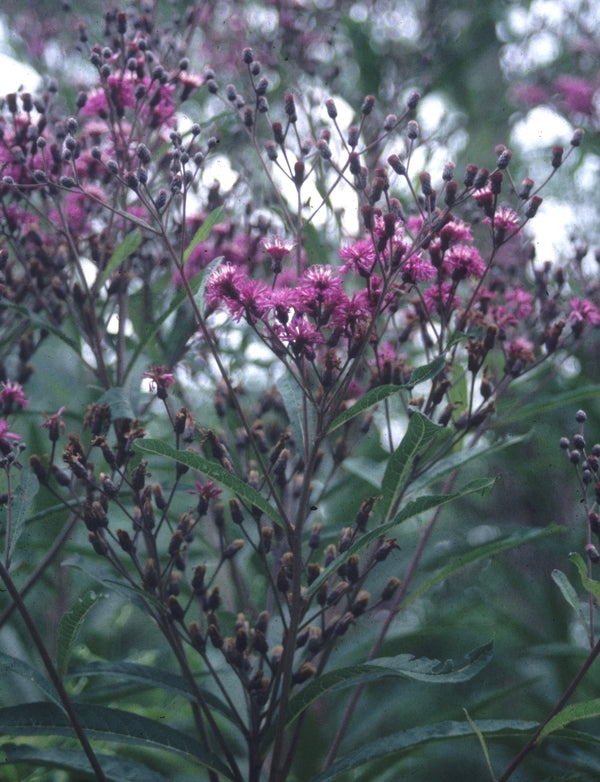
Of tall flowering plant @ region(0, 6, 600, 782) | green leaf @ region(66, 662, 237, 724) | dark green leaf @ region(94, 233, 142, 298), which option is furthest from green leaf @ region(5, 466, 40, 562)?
dark green leaf @ region(94, 233, 142, 298)

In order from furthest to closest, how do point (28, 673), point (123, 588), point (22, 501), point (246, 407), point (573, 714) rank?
point (246, 407)
point (22, 501)
point (123, 588)
point (28, 673)
point (573, 714)

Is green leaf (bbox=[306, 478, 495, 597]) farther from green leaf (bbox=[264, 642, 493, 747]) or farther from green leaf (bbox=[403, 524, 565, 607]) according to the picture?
green leaf (bbox=[403, 524, 565, 607])

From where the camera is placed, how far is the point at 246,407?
2555 mm

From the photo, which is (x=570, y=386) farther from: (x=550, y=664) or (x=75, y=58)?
(x=75, y=58)

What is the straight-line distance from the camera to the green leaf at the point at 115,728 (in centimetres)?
141

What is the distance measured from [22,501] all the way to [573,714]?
100 cm

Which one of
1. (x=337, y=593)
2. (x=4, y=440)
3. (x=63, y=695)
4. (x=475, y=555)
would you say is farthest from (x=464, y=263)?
(x=63, y=695)

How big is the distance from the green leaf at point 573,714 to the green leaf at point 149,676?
540 millimetres

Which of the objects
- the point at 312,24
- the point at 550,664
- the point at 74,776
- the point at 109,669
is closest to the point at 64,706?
the point at 109,669

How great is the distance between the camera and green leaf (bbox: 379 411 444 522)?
4.49 ft

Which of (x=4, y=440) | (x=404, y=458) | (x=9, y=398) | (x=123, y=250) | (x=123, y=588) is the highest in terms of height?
(x=123, y=250)

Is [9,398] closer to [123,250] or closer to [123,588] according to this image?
[123,250]

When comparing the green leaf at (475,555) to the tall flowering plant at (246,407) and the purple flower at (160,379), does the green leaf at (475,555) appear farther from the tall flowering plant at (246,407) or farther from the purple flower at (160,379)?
the purple flower at (160,379)

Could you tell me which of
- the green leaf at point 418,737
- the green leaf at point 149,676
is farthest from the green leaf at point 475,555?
the green leaf at point 149,676
